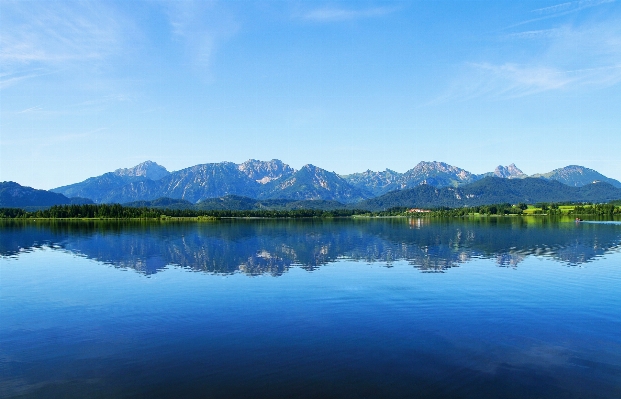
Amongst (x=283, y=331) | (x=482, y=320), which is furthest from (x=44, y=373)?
(x=482, y=320)

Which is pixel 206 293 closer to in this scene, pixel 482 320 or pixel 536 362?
pixel 482 320

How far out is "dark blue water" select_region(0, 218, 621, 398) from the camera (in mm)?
19250

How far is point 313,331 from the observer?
1068 inches

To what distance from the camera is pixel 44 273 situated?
52.2 metres

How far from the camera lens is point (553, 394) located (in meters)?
18.2

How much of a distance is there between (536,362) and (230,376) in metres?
15.5

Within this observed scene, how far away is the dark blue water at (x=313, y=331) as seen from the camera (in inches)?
758

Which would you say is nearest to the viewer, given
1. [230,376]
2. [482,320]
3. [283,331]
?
[230,376]

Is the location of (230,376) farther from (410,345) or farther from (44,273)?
(44,273)

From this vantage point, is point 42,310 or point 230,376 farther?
point 42,310

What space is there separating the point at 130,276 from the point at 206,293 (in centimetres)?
1562

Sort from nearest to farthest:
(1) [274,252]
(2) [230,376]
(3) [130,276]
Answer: (2) [230,376] → (3) [130,276] → (1) [274,252]

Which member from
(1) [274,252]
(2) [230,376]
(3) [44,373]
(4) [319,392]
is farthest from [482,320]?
(1) [274,252]

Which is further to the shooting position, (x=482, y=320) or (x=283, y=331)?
(x=482, y=320)
